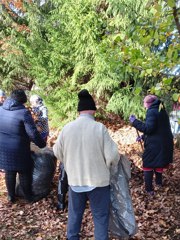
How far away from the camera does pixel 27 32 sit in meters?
11.4

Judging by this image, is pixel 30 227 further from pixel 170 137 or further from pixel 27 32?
pixel 27 32

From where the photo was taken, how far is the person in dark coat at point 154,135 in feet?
16.7

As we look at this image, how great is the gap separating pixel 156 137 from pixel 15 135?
2.25 m

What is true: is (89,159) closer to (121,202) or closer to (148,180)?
(121,202)

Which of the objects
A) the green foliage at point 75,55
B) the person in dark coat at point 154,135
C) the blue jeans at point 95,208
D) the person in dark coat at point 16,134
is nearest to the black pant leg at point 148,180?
the person in dark coat at point 154,135

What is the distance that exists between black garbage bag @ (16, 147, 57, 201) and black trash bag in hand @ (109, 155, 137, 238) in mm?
1684

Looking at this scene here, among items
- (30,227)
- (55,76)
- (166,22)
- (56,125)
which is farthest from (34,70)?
(166,22)

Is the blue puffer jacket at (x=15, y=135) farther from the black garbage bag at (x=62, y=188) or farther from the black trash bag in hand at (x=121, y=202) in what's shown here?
the black trash bag in hand at (x=121, y=202)

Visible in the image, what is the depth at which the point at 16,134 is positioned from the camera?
4.74m

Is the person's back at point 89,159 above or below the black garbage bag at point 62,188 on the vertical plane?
above

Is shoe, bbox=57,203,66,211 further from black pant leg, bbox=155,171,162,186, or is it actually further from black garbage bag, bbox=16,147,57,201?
black pant leg, bbox=155,171,162,186

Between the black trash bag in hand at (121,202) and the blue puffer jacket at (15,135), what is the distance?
153 centimetres

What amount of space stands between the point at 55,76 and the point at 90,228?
6.35 meters

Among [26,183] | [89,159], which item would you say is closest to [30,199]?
[26,183]
